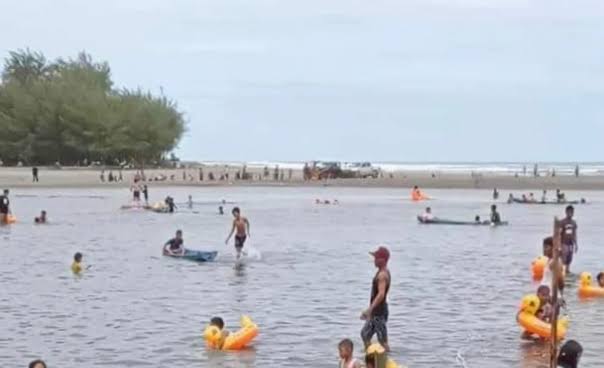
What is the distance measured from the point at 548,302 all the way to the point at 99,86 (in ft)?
383

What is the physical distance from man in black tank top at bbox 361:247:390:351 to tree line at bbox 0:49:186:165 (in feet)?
336

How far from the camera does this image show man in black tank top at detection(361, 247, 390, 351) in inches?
688

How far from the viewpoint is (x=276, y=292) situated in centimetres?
2820

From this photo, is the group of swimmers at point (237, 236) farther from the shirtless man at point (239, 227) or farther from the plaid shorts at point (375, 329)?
the plaid shorts at point (375, 329)

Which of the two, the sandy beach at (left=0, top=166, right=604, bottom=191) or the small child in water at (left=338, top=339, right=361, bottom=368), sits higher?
the sandy beach at (left=0, top=166, right=604, bottom=191)

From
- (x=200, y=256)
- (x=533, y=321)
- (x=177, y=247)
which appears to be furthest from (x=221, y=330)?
(x=177, y=247)

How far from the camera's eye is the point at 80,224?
53.7 meters

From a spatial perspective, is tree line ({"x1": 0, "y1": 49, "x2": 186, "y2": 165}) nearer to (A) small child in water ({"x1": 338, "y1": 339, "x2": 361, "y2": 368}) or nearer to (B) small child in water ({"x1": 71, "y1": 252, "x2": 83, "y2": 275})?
(B) small child in water ({"x1": 71, "y1": 252, "x2": 83, "y2": 275})

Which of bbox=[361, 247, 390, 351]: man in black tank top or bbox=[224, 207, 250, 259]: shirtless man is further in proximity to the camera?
bbox=[224, 207, 250, 259]: shirtless man

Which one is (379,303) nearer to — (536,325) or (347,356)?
(347,356)

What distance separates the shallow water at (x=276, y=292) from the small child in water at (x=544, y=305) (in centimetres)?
62

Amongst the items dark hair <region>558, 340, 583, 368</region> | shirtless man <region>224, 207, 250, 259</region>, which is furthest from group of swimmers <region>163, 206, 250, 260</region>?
dark hair <region>558, 340, 583, 368</region>

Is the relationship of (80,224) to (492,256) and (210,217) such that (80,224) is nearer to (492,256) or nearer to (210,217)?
(210,217)

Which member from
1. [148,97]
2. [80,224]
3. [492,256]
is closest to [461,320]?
[492,256]
